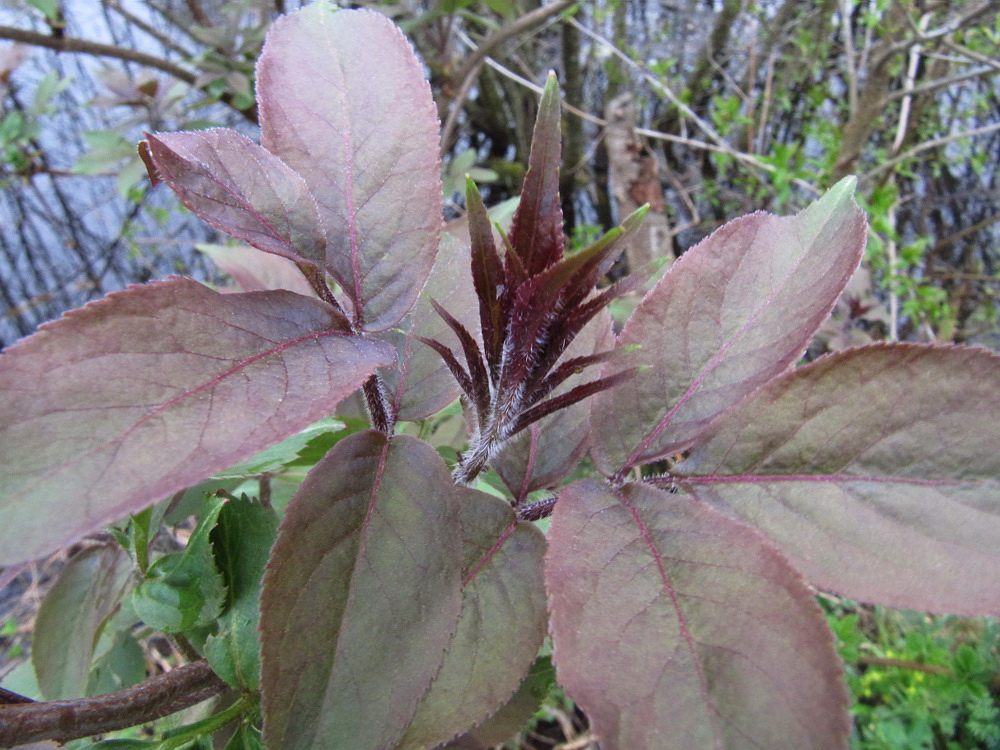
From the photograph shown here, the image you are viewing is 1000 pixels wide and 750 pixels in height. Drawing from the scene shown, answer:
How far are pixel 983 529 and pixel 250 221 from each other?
1.47ft

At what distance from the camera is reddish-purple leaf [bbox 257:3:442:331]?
0.45 m

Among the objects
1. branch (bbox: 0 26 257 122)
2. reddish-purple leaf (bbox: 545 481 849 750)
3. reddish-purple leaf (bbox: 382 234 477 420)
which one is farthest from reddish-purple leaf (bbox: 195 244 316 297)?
branch (bbox: 0 26 257 122)

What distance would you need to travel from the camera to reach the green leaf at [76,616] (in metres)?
0.63

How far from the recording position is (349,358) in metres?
0.39

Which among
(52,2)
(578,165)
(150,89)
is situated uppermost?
(52,2)

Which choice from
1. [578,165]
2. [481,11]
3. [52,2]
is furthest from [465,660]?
[481,11]

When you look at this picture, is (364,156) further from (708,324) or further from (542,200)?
(708,324)

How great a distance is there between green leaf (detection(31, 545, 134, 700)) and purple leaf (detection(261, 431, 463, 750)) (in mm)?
348

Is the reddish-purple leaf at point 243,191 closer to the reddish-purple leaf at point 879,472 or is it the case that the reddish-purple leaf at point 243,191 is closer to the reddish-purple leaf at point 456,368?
the reddish-purple leaf at point 456,368

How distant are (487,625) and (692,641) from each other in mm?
122

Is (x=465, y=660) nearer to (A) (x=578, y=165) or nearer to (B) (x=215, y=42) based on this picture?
(B) (x=215, y=42)

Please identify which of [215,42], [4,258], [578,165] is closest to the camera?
[215,42]

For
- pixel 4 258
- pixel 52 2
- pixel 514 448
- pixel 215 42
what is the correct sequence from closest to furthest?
pixel 514 448 < pixel 52 2 < pixel 215 42 < pixel 4 258

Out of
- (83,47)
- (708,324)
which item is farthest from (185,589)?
(83,47)
